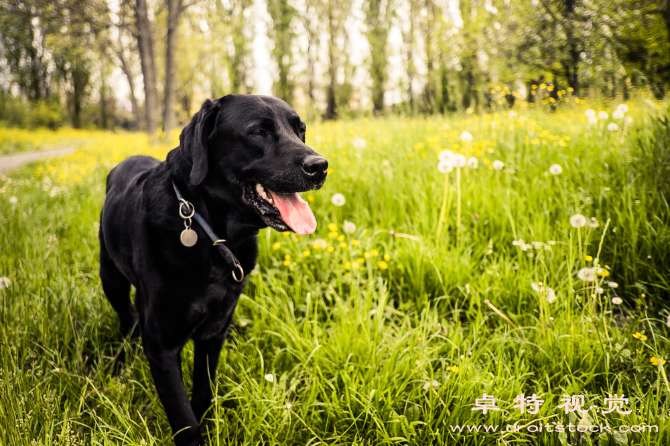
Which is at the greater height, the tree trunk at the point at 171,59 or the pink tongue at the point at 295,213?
the tree trunk at the point at 171,59

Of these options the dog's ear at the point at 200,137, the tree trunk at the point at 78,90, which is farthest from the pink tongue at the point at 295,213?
the tree trunk at the point at 78,90

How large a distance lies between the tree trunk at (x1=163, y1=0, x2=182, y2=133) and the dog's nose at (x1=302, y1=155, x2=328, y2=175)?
30.6 feet

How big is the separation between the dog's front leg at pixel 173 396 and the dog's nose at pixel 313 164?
98 cm

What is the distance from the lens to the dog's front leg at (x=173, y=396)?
4.94ft

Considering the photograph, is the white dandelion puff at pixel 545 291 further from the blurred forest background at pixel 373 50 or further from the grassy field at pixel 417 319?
the blurred forest background at pixel 373 50

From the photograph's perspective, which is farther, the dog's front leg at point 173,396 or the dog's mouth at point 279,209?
the dog's mouth at point 279,209

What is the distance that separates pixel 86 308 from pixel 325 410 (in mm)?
1709

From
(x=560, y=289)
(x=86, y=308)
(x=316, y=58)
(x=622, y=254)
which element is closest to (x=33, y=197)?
(x=86, y=308)

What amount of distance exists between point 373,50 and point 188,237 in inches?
769

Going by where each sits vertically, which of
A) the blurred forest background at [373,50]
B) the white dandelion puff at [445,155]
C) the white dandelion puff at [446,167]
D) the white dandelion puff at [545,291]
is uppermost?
the blurred forest background at [373,50]

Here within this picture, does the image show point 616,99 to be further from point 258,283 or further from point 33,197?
point 33,197

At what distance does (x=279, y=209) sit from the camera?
1640 millimetres

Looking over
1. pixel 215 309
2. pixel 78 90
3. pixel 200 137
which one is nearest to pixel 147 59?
pixel 200 137

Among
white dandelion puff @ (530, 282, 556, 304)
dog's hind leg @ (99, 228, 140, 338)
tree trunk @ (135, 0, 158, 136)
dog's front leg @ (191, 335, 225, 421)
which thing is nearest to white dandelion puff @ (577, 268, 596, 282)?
white dandelion puff @ (530, 282, 556, 304)
